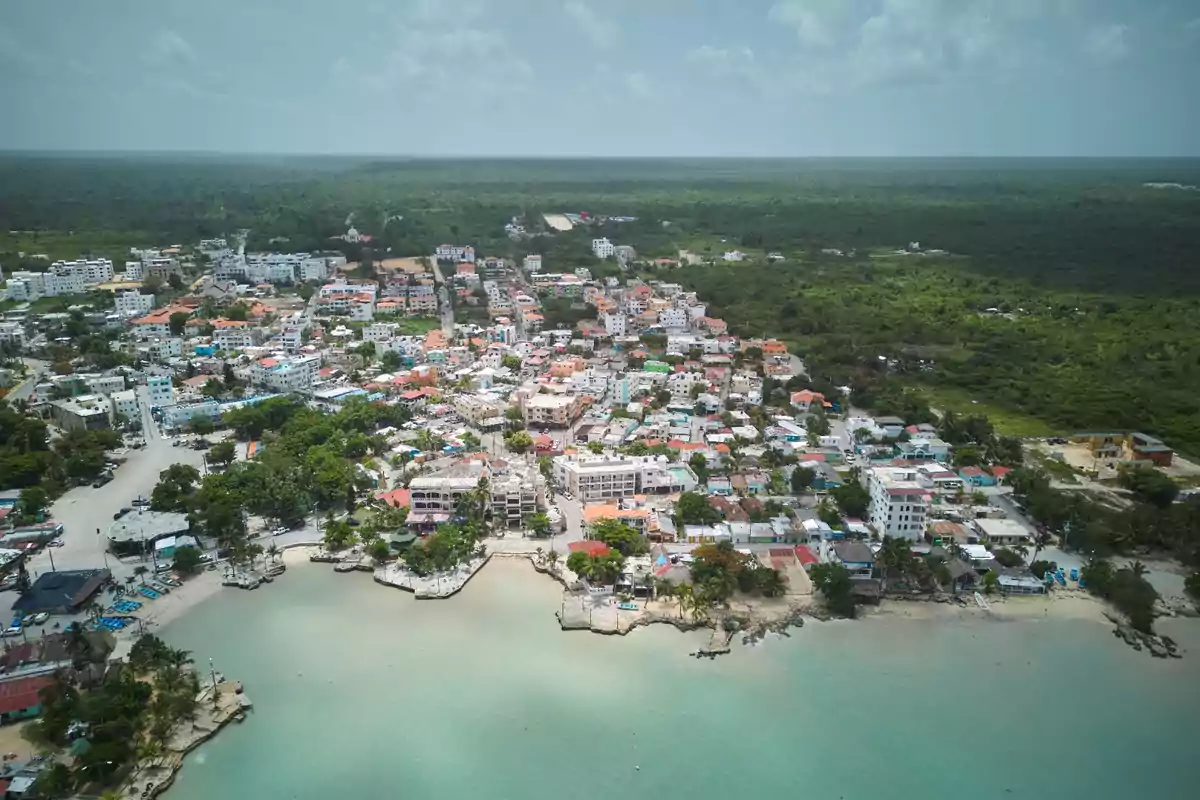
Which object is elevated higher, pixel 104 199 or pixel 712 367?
pixel 104 199

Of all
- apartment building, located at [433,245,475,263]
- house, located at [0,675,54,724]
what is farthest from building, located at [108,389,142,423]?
apartment building, located at [433,245,475,263]

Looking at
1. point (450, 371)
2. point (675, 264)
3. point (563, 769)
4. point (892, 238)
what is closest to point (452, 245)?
point (675, 264)

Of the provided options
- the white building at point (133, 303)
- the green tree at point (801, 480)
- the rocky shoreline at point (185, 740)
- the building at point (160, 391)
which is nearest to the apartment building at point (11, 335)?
the white building at point (133, 303)

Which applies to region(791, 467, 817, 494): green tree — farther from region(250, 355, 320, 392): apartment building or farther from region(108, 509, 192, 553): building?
region(250, 355, 320, 392): apartment building

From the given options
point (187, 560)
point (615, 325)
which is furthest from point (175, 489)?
point (615, 325)

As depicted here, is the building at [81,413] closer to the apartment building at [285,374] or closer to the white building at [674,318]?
the apartment building at [285,374]

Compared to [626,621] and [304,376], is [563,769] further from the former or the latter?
[304,376]

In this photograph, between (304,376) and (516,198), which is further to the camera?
(516,198)
